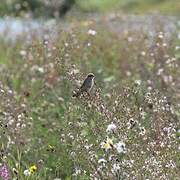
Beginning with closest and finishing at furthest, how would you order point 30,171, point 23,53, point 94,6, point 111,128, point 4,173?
point 111,128 < point 4,173 < point 30,171 < point 23,53 < point 94,6

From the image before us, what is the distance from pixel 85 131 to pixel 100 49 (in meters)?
3.13

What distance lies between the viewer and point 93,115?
3936 mm

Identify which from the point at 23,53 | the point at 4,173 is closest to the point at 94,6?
the point at 23,53

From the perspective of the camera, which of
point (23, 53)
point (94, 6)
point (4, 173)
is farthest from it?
point (94, 6)

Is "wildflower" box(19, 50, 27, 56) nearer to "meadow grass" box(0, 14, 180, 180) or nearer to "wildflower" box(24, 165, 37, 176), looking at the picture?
"meadow grass" box(0, 14, 180, 180)

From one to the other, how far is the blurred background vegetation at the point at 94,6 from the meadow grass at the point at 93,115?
660 cm

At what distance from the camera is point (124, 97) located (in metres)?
3.90

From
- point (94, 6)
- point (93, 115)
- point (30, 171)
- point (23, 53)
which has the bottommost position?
point (94, 6)

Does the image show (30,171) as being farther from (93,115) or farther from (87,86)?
(87,86)

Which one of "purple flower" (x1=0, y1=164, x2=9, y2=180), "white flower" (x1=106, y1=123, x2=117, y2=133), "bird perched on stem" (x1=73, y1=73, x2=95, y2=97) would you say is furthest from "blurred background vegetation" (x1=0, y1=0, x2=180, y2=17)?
"white flower" (x1=106, y1=123, x2=117, y2=133)

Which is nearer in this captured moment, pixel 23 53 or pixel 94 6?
pixel 23 53

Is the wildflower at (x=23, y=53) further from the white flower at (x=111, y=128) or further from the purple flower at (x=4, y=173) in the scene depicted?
the white flower at (x=111, y=128)

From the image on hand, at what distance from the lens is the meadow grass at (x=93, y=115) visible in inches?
137

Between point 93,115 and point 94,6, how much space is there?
15.7 meters
